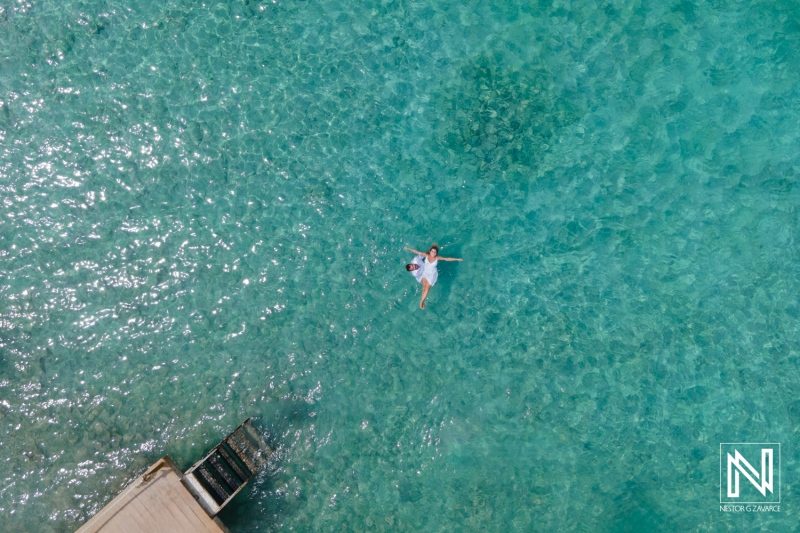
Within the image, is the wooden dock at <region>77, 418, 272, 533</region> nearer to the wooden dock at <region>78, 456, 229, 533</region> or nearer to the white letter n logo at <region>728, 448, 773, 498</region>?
the wooden dock at <region>78, 456, 229, 533</region>

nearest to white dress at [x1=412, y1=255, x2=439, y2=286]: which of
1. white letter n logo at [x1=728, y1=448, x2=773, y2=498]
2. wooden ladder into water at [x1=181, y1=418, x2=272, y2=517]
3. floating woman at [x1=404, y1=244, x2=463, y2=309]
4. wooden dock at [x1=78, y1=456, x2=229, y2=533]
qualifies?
floating woman at [x1=404, y1=244, x2=463, y2=309]

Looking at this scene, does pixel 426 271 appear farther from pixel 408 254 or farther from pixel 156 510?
pixel 156 510

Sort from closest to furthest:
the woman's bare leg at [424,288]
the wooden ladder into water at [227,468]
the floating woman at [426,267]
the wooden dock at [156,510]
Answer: the wooden dock at [156,510] → the wooden ladder into water at [227,468] → the floating woman at [426,267] → the woman's bare leg at [424,288]

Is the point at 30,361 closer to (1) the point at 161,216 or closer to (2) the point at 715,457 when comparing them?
(1) the point at 161,216

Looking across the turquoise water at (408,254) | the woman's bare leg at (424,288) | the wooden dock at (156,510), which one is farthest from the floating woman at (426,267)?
the wooden dock at (156,510)

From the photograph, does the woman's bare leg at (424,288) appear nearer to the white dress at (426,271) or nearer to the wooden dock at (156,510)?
the white dress at (426,271)
